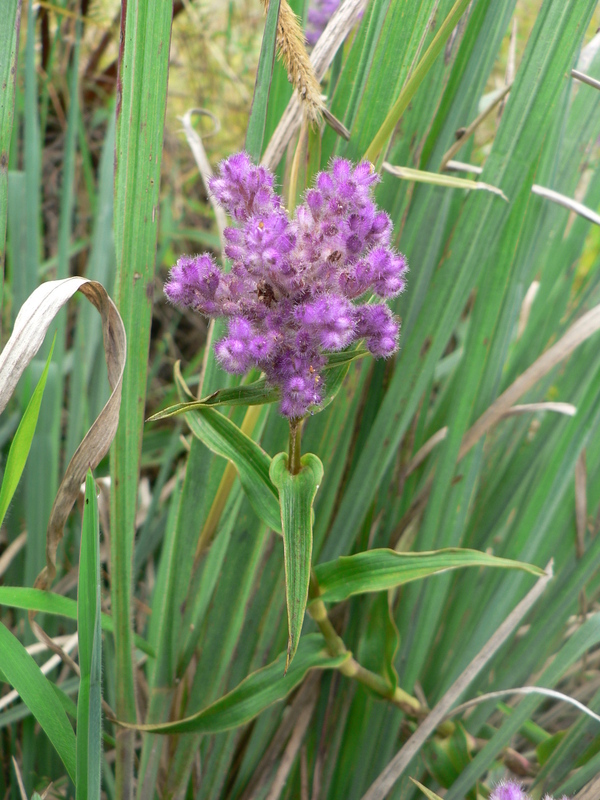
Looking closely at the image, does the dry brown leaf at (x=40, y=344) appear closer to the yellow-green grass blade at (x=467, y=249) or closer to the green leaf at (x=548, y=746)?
the yellow-green grass blade at (x=467, y=249)

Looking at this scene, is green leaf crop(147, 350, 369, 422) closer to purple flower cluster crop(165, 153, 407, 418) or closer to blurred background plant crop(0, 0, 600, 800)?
purple flower cluster crop(165, 153, 407, 418)

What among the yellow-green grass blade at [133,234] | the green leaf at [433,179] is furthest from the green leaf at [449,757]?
the green leaf at [433,179]

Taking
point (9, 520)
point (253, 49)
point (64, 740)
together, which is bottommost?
point (9, 520)

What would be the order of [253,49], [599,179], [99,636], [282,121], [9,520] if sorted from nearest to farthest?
[99,636] < [282,121] < [599,179] < [9,520] < [253,49]

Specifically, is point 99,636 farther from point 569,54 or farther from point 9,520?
point 569,54

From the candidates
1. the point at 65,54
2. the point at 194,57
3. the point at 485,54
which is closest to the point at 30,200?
the point at 485,54

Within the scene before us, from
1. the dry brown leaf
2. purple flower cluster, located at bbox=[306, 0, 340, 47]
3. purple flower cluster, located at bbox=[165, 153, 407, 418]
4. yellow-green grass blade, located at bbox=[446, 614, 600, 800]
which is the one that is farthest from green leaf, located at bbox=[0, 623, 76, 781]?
purple flower cluster, located at bbox=[306, 0, 340, 47]
